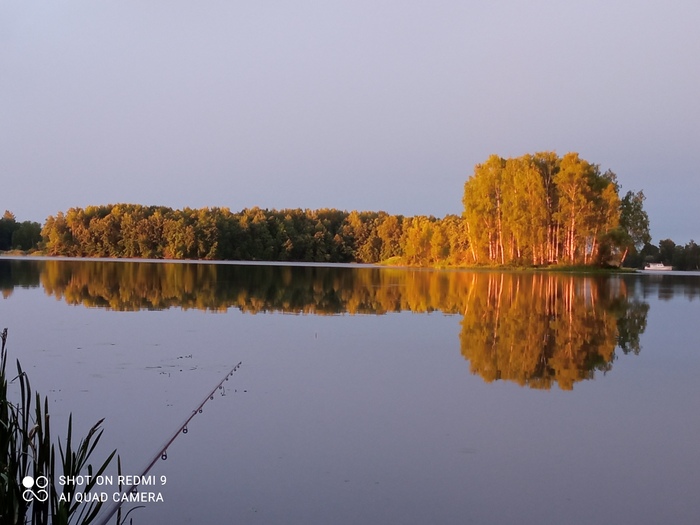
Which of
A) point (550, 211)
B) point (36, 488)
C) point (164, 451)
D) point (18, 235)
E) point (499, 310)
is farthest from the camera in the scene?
point (18, 235)

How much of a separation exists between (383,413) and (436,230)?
7231 centimetres

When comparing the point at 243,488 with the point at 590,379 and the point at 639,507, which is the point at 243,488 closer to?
the point at 639,507

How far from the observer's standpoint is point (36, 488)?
3.56 meters

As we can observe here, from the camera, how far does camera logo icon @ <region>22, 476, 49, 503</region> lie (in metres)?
3.50

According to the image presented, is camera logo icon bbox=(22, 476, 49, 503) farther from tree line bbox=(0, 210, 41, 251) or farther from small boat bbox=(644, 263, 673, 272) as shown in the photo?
tree line bbox=(0, 210, 41, 251)

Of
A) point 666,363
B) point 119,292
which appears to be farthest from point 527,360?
point 119,292

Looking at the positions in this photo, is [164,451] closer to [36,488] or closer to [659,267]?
[36,488]

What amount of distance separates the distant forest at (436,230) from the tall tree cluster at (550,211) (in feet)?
0.28

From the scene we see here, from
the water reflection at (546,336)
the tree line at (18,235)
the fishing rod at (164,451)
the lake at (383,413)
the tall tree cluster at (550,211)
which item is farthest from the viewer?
the tree line at (18,235)

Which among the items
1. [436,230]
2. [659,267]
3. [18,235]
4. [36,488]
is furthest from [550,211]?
[18,235]

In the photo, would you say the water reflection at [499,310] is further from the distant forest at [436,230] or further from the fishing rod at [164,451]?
the distant forest at [436,230]

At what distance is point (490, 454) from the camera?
20.5 ft

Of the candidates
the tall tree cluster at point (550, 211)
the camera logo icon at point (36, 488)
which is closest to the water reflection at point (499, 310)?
the camera logo icon at point (36, 488)

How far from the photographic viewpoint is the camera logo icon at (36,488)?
350 cm
